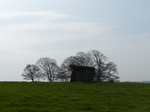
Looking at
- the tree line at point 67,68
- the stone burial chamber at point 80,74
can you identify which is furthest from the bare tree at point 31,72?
the stone burial chamber at point 80,74

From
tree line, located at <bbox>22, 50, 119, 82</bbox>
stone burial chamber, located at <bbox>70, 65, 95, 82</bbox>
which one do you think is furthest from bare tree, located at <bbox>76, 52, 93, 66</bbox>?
stone burial chamber, located at <bbox>70, 65, 95, 82</bbox>

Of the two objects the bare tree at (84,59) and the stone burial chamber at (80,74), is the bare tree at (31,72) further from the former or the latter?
the stone burial chamber at (80,74)

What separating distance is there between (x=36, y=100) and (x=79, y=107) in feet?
12.2

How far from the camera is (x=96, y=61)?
6850 cm

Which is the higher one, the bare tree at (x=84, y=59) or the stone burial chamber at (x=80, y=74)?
the bare tree at (x=84, y=59)

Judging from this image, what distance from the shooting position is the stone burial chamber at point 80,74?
116ft

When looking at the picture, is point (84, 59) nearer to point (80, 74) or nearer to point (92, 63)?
point (92, 63)

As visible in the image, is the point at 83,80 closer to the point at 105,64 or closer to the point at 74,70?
the point at 74,70

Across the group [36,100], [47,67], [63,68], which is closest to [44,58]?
[47,67]

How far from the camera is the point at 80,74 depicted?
35.4 meters

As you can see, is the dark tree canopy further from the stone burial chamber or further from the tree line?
the stone burial chamber

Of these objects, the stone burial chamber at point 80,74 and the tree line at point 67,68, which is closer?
the stone burial chamber at point 80,74

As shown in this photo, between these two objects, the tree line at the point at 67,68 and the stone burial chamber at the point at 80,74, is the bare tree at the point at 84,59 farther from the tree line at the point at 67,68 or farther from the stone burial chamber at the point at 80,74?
the stone burial chamber at the point at 80,74

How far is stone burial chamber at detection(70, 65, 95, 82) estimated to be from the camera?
35331 mm
